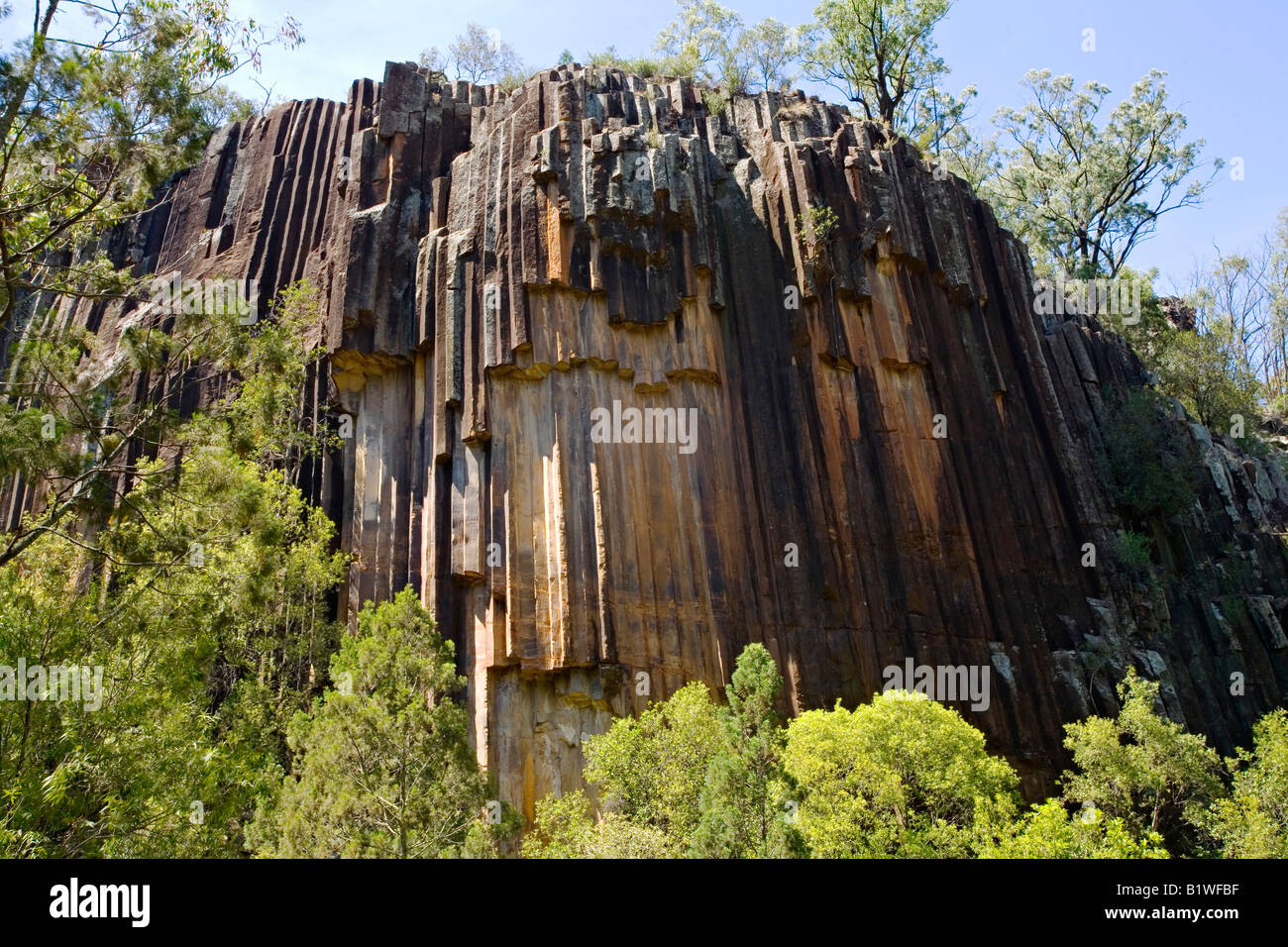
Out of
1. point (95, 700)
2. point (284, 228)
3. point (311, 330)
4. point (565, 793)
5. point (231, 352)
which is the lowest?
point (565, 793)

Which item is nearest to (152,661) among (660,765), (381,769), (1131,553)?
(381,769)

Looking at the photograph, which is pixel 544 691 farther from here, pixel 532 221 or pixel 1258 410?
pixel 1258 410

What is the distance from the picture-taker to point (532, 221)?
23203 mm

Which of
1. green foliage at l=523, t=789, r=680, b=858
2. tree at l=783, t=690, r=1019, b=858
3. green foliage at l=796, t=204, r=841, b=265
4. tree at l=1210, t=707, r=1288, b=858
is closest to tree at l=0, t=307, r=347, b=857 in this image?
green foliage at l=523, t=789, r=680, b=858

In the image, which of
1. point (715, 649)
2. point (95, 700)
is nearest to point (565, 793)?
point (715, 649)

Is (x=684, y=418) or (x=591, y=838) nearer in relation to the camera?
(x=591, y=838)

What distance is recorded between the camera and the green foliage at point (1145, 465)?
98.0 ft

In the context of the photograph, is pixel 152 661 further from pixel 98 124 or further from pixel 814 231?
pixel 814 231

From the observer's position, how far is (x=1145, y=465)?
99.1 feet

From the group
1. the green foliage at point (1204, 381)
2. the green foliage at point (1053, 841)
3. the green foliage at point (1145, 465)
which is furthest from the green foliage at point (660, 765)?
the green foliage at point (1204, 381)

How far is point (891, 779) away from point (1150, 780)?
23.2 ft

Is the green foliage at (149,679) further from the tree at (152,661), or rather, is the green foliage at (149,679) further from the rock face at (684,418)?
the rock face at (684,418)

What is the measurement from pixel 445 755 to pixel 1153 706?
18.1m

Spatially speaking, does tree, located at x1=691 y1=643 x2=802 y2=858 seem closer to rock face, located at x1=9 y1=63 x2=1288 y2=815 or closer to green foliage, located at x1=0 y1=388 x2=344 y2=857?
rock face, located at x1=9 y1=63 x2=1288 y2=815
